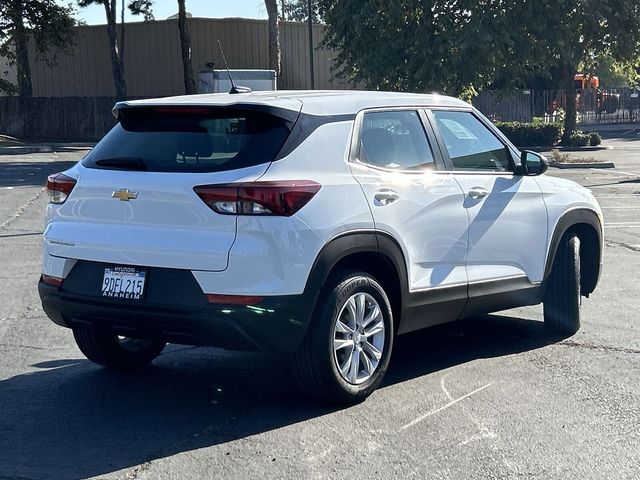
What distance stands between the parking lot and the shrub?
107 feet

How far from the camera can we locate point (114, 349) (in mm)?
6957

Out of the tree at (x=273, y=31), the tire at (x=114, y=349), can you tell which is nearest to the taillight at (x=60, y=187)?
the tire at (x=114, y=349)

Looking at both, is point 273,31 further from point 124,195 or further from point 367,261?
point 124,195

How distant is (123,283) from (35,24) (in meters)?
41.5

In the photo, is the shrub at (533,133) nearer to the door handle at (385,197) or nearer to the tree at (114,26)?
the tree at (114,26)

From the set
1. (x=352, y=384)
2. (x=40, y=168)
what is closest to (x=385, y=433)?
(x=352, y=384)

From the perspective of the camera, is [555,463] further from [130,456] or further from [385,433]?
[130,456]

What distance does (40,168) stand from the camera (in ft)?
94.7

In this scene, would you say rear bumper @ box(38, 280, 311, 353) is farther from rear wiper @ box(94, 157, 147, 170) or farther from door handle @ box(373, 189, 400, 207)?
door handle @ box(373, 189, 400, 207)

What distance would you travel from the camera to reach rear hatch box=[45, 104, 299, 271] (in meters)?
5.62

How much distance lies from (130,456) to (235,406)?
1.04 metres

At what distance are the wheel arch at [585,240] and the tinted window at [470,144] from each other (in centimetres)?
71

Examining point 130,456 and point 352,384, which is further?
point 352,384

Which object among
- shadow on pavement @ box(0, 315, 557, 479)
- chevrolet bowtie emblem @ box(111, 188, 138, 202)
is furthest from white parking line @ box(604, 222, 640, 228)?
chevrolet bowtie emblem @ box(111, 188, 138, 202)
